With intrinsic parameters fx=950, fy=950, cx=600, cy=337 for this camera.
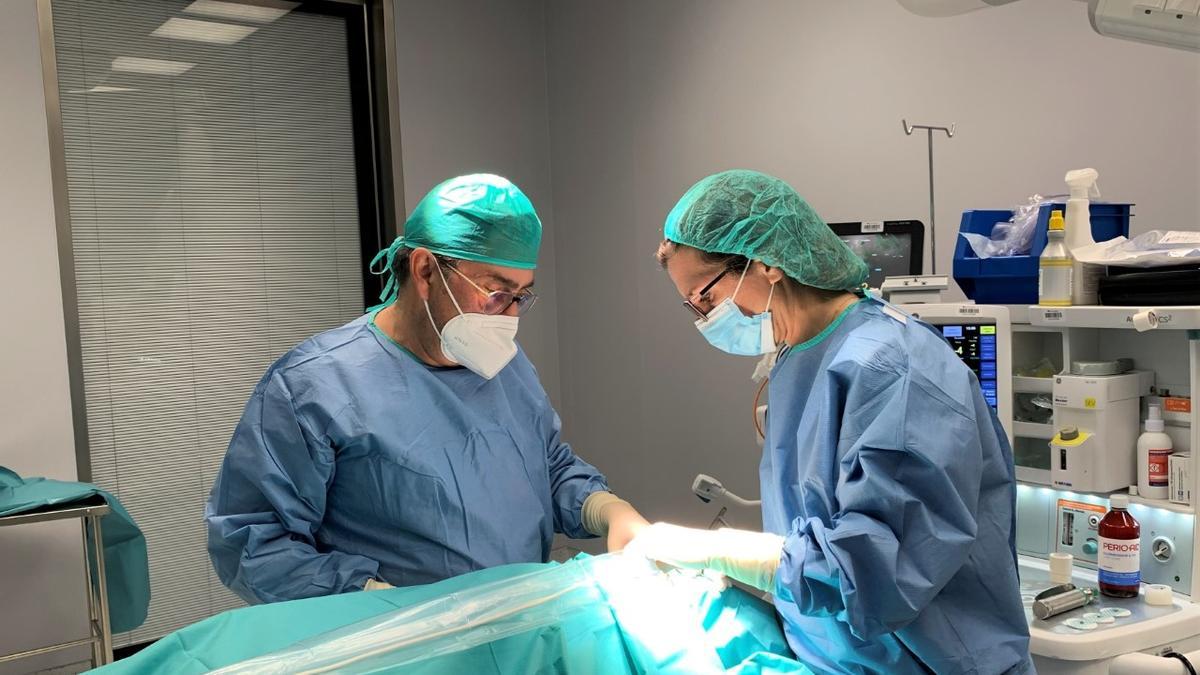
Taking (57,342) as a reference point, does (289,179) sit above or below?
above

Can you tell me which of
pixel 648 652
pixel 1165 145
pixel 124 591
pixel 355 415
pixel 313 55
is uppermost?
pixel 313 55

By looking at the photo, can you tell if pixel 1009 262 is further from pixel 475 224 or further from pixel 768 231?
pixel 475 224

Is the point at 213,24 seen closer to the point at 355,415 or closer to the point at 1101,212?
the point at 355,415

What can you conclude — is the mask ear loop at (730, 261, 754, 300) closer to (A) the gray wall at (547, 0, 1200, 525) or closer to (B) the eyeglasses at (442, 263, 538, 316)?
(B) the eyeglasses at (442, 263, 538, 316)

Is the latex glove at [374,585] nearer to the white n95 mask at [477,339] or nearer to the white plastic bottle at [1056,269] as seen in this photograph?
the white n95 mask at [477,339]

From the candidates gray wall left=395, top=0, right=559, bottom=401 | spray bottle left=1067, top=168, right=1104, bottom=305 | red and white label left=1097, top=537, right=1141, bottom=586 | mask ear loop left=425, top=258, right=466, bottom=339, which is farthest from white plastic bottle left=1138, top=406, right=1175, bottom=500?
gray wall left=395, top=0, right=559, bottom=401

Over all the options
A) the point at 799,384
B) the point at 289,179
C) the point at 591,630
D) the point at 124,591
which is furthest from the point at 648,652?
the point at 289,179

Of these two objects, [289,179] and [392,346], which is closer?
[392,346]

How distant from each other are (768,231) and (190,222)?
8.48ft

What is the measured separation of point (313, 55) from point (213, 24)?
0.36 m

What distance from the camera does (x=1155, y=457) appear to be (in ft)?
6.06

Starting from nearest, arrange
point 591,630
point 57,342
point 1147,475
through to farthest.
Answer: point 591,630 → point 1147,475 → point 57,342

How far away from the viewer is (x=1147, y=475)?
6.10 ft

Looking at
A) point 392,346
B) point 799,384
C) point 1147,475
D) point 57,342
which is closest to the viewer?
point 799,384
